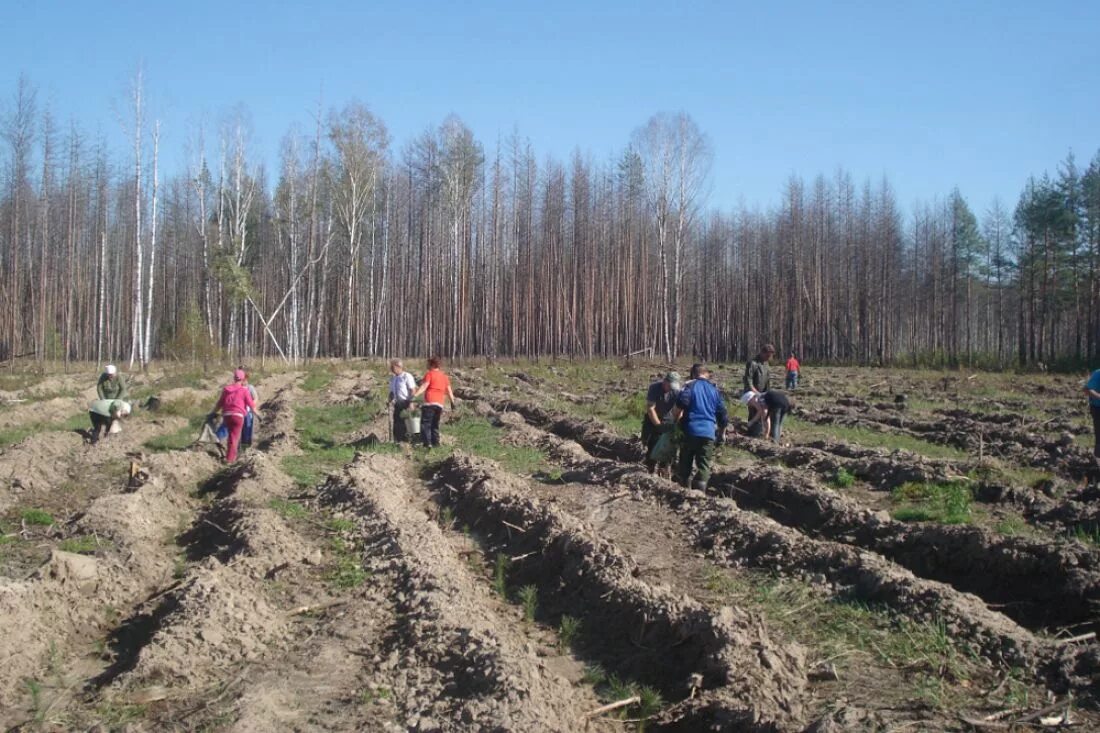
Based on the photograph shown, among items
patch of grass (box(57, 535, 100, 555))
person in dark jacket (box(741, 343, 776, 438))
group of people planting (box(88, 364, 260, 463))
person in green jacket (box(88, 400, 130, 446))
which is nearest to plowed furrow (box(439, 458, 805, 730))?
patch of grass (box(57, 535, 100, 555))

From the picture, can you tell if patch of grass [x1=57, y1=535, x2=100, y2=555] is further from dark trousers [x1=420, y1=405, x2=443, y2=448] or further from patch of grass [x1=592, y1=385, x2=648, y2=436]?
patch of grass [x1=592, y1=385, x2=648, y2=436]

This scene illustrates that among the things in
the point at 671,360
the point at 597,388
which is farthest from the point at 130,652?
the point at 671,360

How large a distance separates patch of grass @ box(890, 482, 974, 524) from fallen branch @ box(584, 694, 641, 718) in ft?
17.5

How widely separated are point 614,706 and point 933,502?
21.7ft

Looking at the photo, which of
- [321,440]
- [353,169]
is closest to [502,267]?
[353,169]

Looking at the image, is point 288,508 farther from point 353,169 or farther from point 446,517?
point 353,169

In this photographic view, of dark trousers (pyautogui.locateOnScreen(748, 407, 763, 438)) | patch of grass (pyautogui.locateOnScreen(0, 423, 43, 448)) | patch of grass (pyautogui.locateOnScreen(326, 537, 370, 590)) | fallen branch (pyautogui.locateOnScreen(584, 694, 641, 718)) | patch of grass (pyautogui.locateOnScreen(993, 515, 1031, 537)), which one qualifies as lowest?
fallen branch (pyautogui.locateOnScreen(584, 694, 641, 718))

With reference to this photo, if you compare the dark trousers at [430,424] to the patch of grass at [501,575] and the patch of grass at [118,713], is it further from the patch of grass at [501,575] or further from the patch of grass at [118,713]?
the patch of grass at [118,713]

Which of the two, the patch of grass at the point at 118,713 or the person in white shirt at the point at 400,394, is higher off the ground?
the person in white shirt at the point at 400,394

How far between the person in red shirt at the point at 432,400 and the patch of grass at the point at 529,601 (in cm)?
760

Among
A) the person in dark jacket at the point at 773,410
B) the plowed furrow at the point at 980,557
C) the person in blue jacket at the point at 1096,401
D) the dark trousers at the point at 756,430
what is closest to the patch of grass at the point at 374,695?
the plowed furrow at the point at 980,557

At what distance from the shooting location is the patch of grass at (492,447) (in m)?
13.9

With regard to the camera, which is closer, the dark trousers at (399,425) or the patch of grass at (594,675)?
the patch of grass at (594,675)

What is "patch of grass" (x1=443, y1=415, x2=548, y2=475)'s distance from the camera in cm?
1391
